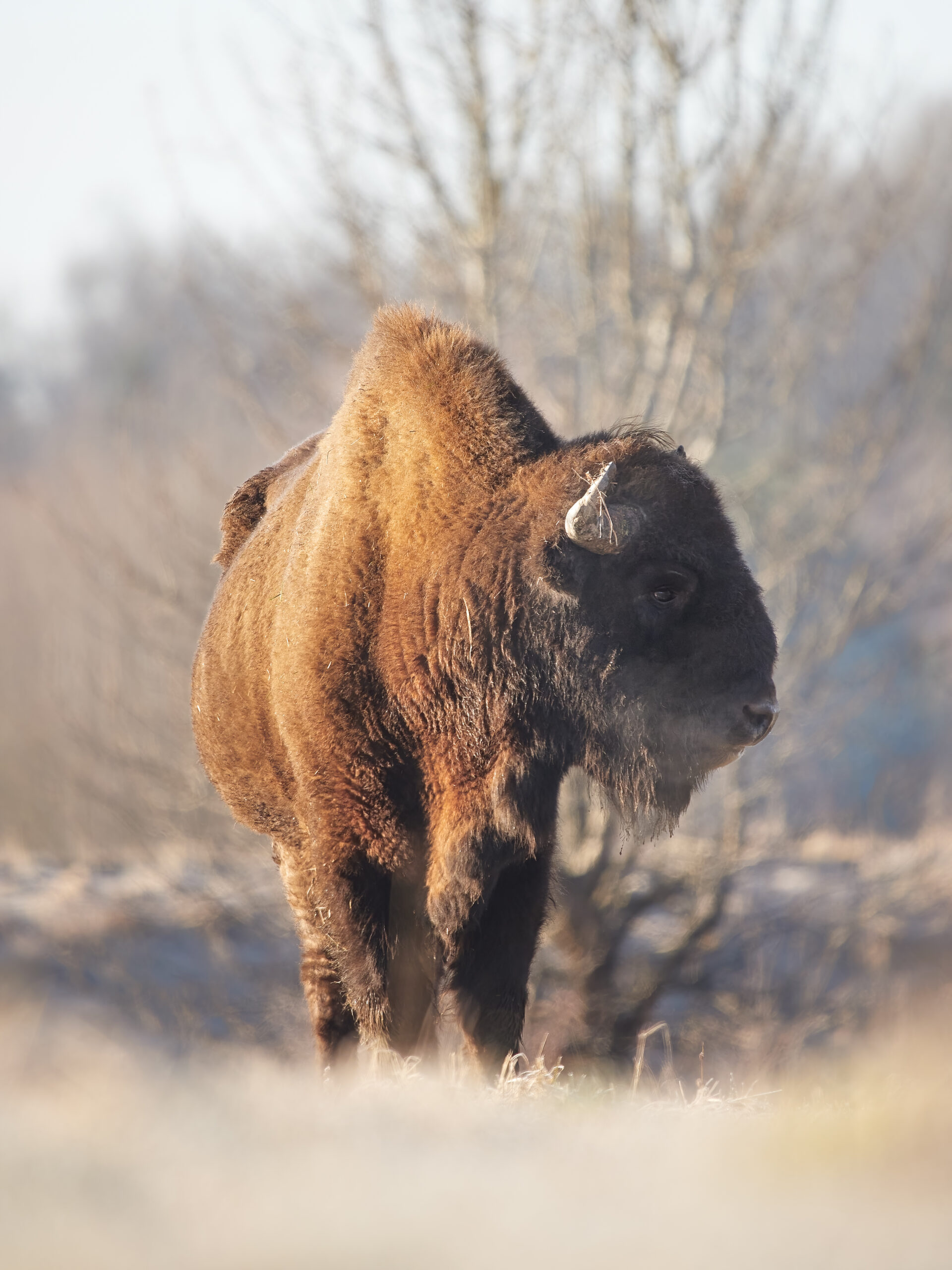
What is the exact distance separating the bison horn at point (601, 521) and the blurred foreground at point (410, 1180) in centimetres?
159

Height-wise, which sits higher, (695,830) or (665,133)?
(665,133)

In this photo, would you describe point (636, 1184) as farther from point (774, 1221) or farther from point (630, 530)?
point (630, 530)

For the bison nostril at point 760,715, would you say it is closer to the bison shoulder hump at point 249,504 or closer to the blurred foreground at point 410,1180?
the blurred foreground at point 410,1180

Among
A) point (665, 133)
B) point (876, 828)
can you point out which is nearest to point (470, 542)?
point (665, 133)

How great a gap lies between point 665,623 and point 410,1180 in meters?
2.09

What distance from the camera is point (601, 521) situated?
381cm

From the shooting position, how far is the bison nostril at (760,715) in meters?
3.78

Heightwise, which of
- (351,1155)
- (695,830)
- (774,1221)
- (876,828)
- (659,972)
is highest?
(876,828)

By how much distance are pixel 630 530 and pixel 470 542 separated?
0.48 m

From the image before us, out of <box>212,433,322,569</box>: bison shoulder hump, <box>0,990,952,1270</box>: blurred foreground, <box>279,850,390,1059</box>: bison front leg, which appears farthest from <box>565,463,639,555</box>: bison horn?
<box>212,433,322,569</box>: bison shoulder hump

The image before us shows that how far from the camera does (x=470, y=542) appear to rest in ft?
13.2

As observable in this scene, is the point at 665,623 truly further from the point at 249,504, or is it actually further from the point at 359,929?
the point at 249,504

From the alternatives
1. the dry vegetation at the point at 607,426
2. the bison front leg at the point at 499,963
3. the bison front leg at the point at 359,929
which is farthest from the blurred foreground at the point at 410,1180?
the dry vegetation at the point at 607,426

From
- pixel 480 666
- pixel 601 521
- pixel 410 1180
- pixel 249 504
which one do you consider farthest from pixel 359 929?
pixel 249 504
